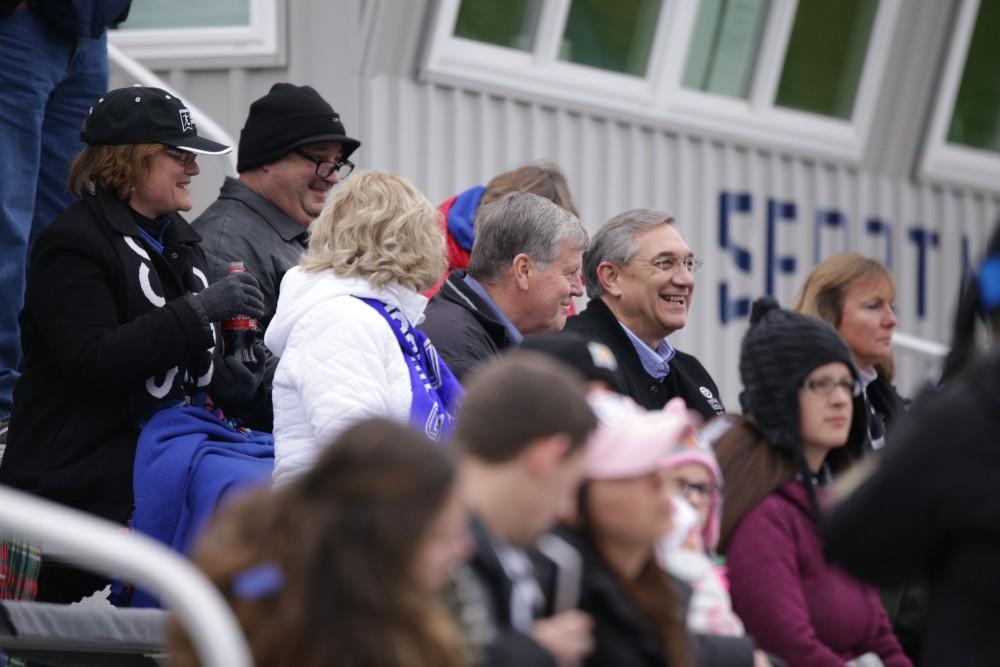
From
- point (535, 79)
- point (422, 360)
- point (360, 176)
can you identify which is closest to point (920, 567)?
point (422, 360)

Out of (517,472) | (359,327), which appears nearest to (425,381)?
(359,327)

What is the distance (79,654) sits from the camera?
4641 mm

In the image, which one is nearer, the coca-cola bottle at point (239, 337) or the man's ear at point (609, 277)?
the coca-cola bottle at point (239, 337)

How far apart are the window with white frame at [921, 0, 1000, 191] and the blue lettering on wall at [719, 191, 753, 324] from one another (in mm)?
1517

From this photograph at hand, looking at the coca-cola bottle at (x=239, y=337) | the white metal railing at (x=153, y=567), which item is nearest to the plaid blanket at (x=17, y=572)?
the coca-cola bottle at (x=239, y=337)

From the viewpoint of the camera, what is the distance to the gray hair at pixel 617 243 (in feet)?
19.5

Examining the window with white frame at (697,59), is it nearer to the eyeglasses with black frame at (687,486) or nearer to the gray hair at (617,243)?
the gray hair at (617,243)

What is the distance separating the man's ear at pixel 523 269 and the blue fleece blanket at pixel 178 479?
3.80 ft

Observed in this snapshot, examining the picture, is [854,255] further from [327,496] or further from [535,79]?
[327,496]

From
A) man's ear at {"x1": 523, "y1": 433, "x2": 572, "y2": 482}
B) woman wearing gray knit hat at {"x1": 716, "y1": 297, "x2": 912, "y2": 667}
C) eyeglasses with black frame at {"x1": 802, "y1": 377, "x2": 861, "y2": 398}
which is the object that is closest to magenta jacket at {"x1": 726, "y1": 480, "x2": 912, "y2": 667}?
woman wearing gray knit hat at {"x1": 716, "y1": 297, "x2": 912, "y2": 667}

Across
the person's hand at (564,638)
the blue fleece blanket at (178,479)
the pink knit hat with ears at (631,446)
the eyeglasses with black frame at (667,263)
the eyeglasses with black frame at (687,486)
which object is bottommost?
the blue fleece blanket at (178,479)

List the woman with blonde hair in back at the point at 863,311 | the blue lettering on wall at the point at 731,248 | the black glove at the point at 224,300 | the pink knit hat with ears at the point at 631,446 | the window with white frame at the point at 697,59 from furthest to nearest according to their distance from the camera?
the blue lettering on wall at the point at 731,248 → the window with white frame at the point at 697,59 → the woman with blonde hair in back at the point at 863,311 → the black glove at the point at 224,300 → the pink knit hat with ears at the point at 631,446

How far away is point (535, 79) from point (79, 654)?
5208mm

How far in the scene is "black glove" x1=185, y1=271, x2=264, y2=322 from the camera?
16.8ft
